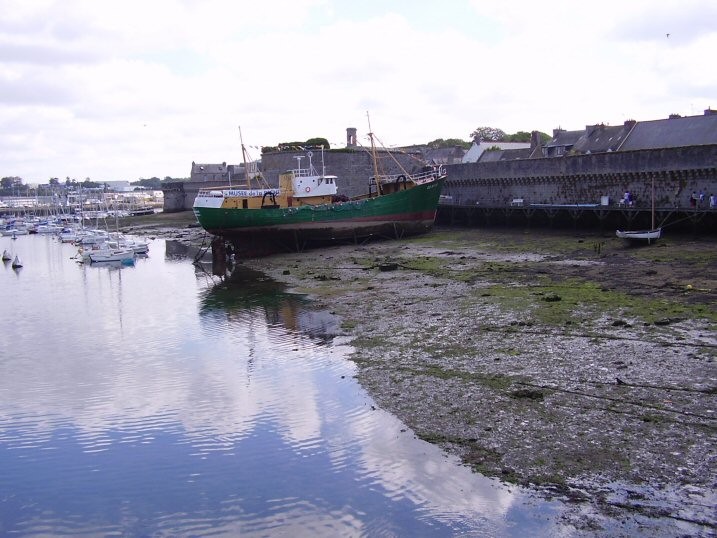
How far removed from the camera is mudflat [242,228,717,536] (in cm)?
779

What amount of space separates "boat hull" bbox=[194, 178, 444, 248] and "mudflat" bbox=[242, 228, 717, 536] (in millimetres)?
11512

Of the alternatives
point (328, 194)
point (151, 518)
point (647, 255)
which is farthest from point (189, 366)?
point (328, 194)

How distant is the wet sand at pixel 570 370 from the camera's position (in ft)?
25.4

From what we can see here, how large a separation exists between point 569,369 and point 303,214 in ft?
82.8

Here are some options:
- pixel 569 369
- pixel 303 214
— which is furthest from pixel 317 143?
pixel 569 369

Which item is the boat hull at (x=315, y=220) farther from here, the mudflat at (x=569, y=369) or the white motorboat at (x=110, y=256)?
the mudflat at (x=569, y=369)

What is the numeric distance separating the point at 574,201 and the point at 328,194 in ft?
44.9

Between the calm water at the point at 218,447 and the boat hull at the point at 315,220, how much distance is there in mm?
16187

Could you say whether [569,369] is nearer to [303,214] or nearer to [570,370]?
[570,370]

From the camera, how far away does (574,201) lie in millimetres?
35844

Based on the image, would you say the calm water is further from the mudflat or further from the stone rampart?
the stone rampart

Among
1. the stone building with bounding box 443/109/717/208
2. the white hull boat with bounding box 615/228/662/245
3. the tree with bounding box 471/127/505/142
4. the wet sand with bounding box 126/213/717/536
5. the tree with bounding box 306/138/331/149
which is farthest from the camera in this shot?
the tree with bounding box 471/127/505/142

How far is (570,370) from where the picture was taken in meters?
11.4

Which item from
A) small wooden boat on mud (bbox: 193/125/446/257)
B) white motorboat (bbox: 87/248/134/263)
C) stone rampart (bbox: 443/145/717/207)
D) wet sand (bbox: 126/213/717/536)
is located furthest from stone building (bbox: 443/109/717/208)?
white motorboat (bbox: 87/248/134/263)
